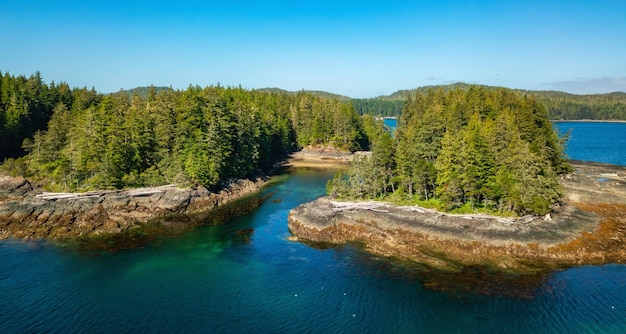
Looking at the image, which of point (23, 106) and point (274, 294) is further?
point (23, 106)

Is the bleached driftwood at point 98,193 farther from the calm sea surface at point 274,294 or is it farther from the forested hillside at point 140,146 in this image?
the calm sea surface at point 274,294

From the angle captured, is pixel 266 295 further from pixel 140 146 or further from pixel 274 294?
pixel 140 146

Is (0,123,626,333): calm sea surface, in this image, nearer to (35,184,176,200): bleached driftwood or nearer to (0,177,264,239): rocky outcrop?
(0,177,264,239): rocky outcrop

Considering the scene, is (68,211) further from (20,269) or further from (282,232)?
(282,232)

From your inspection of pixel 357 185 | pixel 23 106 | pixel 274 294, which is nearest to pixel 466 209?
pixel 357 185

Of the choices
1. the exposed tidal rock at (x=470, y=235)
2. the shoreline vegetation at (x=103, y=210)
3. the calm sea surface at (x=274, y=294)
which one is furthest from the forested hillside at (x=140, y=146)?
the exposed tidal rock at (x=470, y=235)

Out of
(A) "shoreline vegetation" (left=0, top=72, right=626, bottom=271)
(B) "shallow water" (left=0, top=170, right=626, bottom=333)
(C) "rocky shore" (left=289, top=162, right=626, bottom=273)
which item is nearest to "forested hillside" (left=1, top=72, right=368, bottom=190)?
(A) "shoreline vegetation" (left=0, top=72, right=626, bottom=271)
